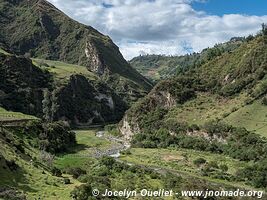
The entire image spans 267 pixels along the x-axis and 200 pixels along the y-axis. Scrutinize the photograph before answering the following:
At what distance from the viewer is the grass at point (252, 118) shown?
14512cm

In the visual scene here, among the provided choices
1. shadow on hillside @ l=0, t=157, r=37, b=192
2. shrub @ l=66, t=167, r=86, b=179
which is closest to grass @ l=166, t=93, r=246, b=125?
shrub @ l=66, t=167, r=86, b=179

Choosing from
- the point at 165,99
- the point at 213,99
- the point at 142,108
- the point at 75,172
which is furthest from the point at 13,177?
the point at 165,99

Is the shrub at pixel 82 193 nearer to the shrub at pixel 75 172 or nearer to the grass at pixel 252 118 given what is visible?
the shrub at pixel 75 172

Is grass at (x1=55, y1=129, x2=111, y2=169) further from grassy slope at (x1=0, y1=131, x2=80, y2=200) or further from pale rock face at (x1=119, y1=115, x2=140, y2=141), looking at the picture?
grassy slope at (x1=0, y1=131, x2=80, y2=200)

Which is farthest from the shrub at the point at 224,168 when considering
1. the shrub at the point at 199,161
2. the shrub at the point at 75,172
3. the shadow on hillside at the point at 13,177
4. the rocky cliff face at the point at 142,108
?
the rocky cliff face at the point at 142,108

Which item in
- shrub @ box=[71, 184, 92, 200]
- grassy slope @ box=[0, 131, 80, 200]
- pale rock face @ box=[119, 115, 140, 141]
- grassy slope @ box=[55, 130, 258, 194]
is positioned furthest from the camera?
pale rock face @ box=[119, 115, 140, 141]

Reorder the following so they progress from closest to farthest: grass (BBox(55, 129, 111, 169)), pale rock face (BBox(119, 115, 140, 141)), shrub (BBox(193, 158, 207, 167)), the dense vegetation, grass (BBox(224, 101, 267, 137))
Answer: grass (BBox(55, 129, 111, 169)), shrub (BBox(193, 158, 207, 167)), the dense vegetation, grass (BBox(224, 101, 267, 137)), pale rock face (BBox(119, 115, 140, 141))

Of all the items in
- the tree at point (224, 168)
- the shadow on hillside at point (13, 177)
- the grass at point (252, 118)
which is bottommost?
the tree at point (224, 168)

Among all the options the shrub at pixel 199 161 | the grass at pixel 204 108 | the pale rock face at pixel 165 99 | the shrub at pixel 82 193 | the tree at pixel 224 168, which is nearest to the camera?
the shrub at pixel 82 193

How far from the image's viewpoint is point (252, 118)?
15225cm

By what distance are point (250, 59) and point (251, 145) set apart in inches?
2423

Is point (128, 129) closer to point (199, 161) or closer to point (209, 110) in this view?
point (209, 110)

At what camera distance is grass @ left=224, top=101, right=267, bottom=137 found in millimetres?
145125

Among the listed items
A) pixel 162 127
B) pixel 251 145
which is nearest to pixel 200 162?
pixel 251 145
